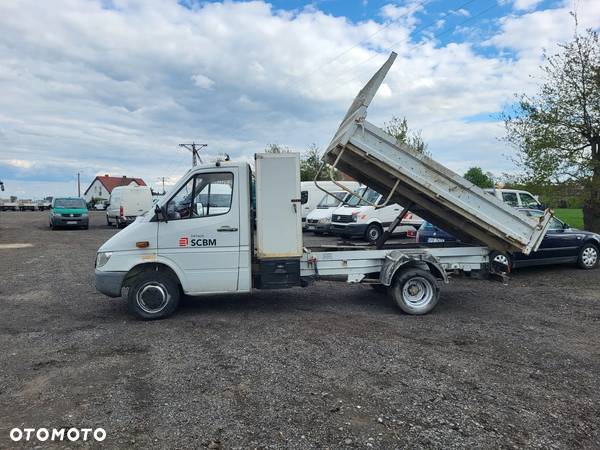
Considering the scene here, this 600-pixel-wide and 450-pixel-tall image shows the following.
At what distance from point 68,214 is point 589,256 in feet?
81.8

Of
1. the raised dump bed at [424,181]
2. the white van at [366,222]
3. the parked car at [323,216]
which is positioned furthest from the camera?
the parked car at [323,216]

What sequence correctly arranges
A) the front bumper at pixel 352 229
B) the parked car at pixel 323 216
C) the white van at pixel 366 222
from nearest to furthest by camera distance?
1. the white van at pixel 366 222
2. the front bumper at pixel 352 229
3. the parked car at pixel 323 216

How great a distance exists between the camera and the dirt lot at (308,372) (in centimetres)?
360

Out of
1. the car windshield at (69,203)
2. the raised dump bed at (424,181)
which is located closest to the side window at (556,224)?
the raised dump bed at (424,181)

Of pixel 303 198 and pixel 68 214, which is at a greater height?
pixel 303 198

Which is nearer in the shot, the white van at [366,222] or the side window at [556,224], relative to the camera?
the side window at [556,224]

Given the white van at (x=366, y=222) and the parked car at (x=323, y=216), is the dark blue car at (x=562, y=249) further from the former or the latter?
the parked car at (x=323, y=216)

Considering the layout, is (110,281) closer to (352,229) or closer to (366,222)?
(352,229)

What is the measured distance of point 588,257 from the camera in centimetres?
1134

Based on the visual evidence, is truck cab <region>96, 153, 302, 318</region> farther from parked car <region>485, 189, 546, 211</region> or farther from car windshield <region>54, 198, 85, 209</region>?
car windshield <region>54, 198, 85, 209</region>

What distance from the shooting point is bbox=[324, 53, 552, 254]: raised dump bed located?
21.6 ft

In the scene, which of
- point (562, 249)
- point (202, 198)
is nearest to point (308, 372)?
point (202, 198)

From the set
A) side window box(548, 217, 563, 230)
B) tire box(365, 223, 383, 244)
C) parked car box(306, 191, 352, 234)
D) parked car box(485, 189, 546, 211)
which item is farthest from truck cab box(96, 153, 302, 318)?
parked car box(306, 191, 352, 234)

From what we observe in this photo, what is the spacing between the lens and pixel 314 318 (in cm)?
695
